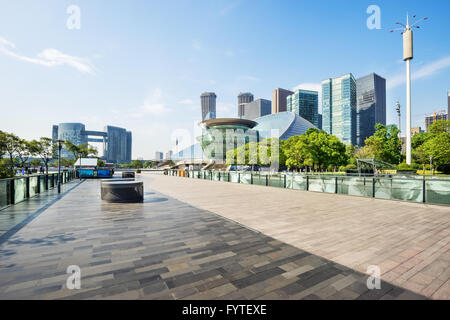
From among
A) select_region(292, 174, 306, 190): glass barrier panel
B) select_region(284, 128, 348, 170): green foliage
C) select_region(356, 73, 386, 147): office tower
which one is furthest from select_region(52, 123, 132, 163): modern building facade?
select_region(356, 73, 386, 147): office tower

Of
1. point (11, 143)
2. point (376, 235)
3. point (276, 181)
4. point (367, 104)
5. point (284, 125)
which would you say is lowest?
point (376, 235)

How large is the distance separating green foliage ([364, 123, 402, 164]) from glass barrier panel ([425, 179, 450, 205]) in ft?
125

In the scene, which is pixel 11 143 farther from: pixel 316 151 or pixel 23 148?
pixel 316 151

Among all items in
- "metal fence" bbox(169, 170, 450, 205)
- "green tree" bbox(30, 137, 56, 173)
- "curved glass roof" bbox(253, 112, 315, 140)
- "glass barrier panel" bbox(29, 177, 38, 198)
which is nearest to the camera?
"metal fence" bbox(169, 170, 450, 205)

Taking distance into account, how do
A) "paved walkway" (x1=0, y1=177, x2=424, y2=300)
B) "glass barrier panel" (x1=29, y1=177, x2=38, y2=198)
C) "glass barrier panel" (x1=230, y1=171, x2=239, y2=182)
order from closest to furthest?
"paved walkway" (x1=0, y1=177, x2=424, y2=300)
"glass barrier panel" (x1=29, y1=177, x2=38, y2=198)
"glass barrier panel" (x1=230, y1=171, x2=239, y2=182)

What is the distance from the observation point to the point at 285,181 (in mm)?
17172

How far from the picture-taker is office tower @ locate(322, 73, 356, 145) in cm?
15438

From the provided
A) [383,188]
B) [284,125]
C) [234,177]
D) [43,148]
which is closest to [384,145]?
[234,177]

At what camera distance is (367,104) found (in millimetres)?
177250

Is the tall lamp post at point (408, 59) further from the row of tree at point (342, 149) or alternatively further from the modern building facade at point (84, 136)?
the modern building facade at point (84, 136)

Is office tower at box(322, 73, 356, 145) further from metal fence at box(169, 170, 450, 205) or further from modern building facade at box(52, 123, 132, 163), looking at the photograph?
modern building facade at box(52, 123, 132, 163)

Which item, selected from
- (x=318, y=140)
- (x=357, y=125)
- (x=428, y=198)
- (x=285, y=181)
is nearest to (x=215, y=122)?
(x=318, y=140)

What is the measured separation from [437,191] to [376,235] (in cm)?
668
